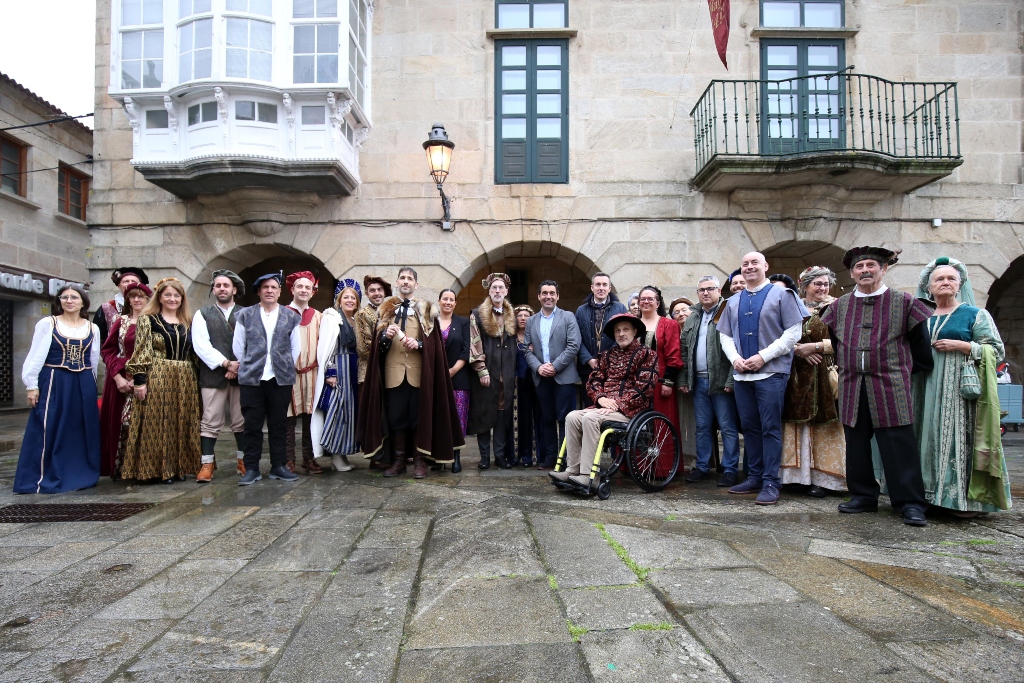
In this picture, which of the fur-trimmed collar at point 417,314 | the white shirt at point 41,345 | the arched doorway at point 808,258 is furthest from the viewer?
the arched doorway at point 808,258

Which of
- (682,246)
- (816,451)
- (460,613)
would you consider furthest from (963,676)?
(682,246)

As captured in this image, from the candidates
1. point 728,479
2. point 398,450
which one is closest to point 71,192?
point 398,450

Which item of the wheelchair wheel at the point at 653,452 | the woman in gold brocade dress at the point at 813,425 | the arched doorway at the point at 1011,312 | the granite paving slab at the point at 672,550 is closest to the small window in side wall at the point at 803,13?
the arched doorway at the point at 1011,312

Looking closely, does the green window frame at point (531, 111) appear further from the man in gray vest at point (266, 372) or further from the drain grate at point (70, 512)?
the drain grate at point (70, 512)

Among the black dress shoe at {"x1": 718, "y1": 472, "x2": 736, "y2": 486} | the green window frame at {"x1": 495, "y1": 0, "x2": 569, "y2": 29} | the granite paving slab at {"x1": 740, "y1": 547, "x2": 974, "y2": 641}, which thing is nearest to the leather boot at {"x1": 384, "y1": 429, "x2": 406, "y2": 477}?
the black dress shoe at {"x1": 718, "y1": 472, "x2": 736, "y2": 486}

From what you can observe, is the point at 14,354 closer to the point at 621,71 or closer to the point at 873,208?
the point at 621,71

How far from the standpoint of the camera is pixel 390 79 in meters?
10.2

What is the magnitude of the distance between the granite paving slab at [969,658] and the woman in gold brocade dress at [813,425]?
8.59 ft

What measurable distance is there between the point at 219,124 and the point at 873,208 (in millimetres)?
9407

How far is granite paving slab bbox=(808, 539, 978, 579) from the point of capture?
10.3ft

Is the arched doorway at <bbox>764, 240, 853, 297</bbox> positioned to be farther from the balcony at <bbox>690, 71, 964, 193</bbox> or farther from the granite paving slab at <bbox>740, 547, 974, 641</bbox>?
the granite paving slab at <bbox>740, 547, 974, 641</bbox>

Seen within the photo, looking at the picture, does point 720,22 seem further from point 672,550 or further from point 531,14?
point 672,550

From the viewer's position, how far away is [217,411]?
576 centimetres

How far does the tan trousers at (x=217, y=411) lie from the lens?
5.71m
